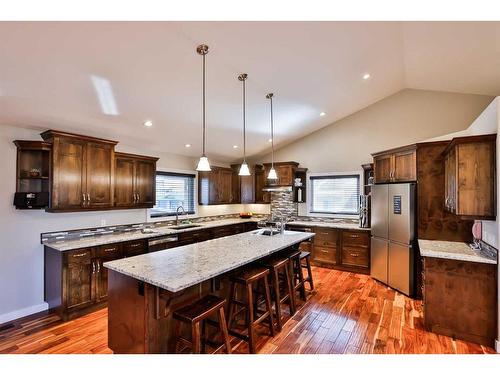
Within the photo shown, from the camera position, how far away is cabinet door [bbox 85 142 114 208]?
356 cm

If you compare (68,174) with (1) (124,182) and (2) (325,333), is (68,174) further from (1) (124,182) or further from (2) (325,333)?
(2) (325,333)

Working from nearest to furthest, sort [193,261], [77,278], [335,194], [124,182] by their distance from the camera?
[193,261] < [77,278] < [124,182] < [335,194]

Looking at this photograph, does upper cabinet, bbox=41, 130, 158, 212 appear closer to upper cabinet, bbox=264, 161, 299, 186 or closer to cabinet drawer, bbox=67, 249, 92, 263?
cabinet drawer, bbox=67, 249, 92, 263

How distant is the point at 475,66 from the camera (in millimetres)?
3369

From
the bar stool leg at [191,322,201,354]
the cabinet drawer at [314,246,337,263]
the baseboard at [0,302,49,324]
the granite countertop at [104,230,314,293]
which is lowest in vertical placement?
the baseboard at [0,302,49,324]

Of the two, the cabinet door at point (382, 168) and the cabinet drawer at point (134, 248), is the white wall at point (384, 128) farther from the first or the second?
the cabinet drawer at point (134, 248)

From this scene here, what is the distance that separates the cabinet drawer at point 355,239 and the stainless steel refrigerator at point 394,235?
24 centimetres

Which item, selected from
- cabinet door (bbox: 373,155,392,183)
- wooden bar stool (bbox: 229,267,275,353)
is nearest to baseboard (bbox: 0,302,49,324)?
wooden bar stool (bbox: 229,267,275,353)

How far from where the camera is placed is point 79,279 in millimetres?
3180

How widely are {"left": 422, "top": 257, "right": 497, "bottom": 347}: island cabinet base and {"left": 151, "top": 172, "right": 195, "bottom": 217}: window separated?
14.3ft

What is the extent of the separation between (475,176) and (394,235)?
1.74 metres

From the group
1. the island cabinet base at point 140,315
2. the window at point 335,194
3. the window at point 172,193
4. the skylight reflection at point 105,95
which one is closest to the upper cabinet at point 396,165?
the window at point 335,194

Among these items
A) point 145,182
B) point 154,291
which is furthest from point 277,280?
point 145,182
